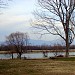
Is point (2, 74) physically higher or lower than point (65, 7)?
lower

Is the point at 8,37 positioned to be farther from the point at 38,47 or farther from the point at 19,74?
the point at 19,74

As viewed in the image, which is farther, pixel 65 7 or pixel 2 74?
pixel 65 7

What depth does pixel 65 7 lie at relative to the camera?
36.7 metres

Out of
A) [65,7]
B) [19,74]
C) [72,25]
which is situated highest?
[65,7]

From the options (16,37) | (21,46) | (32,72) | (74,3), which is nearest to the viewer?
(32,72)

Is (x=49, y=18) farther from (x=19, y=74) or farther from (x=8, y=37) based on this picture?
(x=8, y=37)

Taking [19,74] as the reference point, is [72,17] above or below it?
above

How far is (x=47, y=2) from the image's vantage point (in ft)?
124

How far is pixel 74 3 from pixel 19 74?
22.7 metres

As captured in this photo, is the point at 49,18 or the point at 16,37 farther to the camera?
the point at 16,37

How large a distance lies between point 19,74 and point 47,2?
23.5 metres

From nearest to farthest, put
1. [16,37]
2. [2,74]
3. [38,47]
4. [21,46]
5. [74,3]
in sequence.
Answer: [2,74] → [74,3] → [21,46] → [16,37] → [38,47]

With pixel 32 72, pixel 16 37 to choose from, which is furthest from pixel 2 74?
pixel 16 37

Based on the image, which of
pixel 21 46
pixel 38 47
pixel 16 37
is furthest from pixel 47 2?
pixel 38 47
